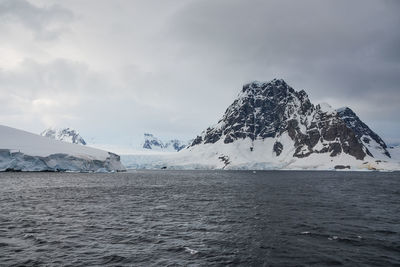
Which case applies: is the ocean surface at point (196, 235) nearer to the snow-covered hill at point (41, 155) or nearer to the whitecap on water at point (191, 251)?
the whitecap on water at point (191, 251)

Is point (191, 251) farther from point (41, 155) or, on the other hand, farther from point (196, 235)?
point (41, 155)

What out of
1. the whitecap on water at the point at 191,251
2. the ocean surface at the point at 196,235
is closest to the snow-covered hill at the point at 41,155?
the ocean surface at the point at 196,235

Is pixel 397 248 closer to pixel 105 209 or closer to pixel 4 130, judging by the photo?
pixel 105 209

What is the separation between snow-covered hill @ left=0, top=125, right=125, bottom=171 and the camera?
142000 millimetres

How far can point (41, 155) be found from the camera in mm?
145375

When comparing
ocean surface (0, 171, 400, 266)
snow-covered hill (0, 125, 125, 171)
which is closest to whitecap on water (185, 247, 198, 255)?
ocean surface (0, 171, 400, 266)

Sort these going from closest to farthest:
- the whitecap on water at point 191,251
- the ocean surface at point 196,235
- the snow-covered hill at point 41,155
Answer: the ocean surface at point 196,235, the whitecap on water at point 191,251, the snow-covered hill at point 41,155

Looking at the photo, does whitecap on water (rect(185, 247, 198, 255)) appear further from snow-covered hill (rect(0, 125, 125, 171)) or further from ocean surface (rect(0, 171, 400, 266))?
snow-covered hill (rect(0, 125, 125, 171))

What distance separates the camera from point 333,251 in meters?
24.9

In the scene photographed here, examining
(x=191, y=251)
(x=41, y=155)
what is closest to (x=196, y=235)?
(x=191, y=251)

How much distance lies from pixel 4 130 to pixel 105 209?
139 metres

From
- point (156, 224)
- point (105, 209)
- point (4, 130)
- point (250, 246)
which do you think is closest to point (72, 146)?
point (4, 130)

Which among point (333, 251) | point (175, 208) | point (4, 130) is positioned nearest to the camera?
point (333, 251)

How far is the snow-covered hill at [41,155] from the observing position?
142m
